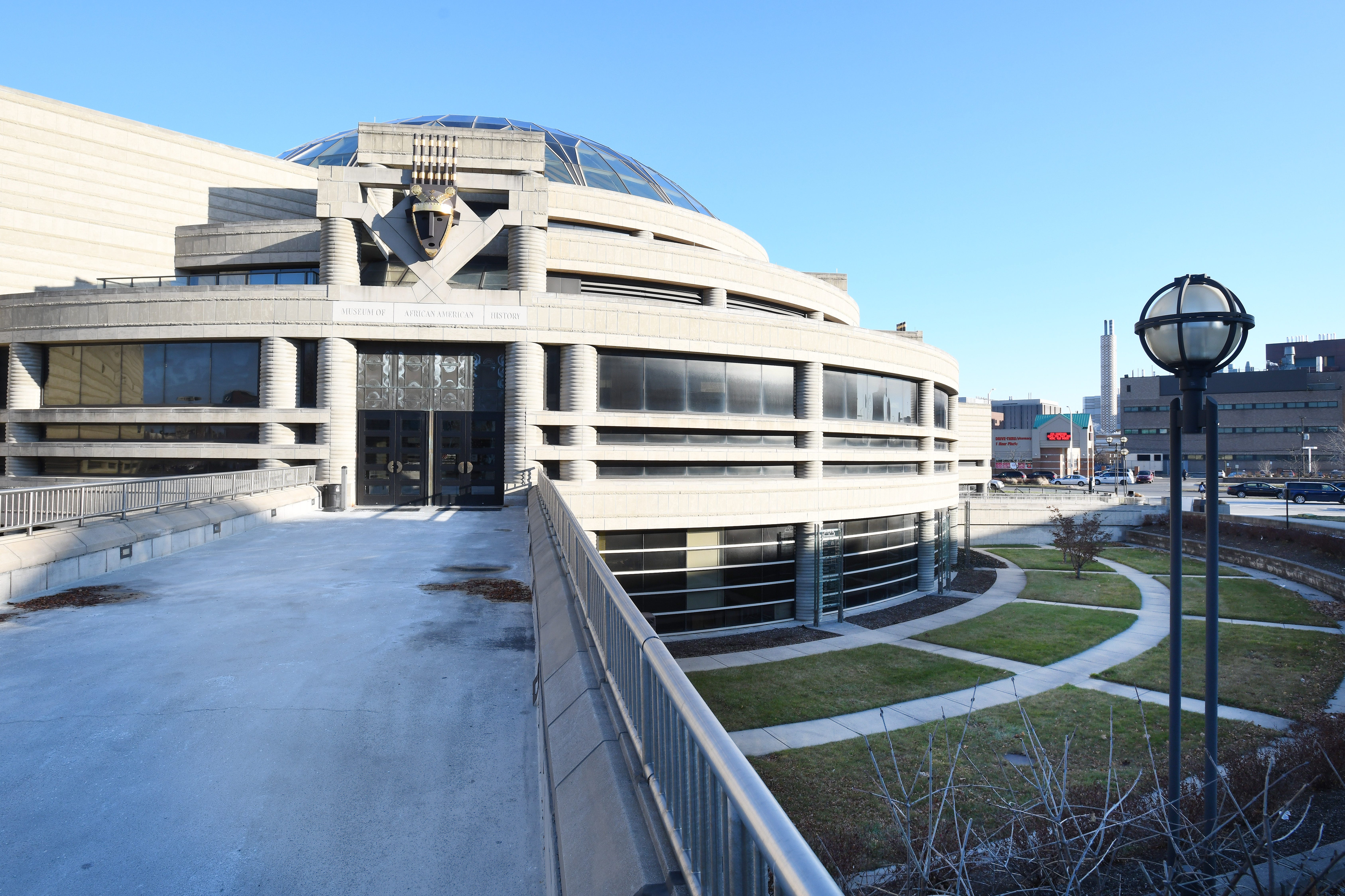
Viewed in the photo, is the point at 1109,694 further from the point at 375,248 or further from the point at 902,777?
the point at 375,248

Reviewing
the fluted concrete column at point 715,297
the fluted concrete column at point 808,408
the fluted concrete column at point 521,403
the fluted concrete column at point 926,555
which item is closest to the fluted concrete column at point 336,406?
the fluted concrete column at point 521,403

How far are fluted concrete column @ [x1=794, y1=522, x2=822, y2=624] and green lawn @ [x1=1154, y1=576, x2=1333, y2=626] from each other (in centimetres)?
1277

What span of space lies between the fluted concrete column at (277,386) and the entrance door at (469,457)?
4971 millimetres

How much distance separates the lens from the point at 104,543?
11.4 metres

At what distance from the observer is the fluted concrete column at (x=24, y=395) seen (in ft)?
83.7

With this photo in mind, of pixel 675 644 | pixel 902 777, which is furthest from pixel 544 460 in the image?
pixel 902 777

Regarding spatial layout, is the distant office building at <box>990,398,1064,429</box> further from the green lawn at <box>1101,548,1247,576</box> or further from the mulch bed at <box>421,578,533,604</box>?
the mulch bed at <box>421,578,533,604</box>

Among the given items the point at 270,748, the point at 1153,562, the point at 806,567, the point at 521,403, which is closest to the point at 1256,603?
the point at 1153,562

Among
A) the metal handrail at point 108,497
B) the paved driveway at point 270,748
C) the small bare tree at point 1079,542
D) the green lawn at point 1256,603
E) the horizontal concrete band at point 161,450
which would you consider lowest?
the green lawn at point 1256,603

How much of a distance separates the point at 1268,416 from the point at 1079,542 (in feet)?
309

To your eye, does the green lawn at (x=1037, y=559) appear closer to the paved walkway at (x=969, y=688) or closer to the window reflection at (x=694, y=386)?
the paved walkway at (x=969, y=688)

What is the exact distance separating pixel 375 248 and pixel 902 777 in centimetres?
2489

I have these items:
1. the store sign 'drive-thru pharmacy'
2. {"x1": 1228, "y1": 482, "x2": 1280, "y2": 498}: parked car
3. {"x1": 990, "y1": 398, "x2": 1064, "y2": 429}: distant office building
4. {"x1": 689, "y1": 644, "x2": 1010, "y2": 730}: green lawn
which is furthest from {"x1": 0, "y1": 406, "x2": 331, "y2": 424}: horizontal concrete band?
{"x1": 990, "y1": 398, "x2": 1064, "y2": 429}: distant office building

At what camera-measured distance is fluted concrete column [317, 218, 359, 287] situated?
2408 cm
